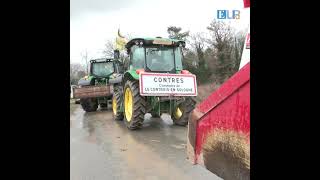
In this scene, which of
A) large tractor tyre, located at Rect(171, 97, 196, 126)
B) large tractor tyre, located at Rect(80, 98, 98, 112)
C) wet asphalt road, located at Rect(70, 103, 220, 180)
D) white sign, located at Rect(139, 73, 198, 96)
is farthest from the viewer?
large tractor tyre, located at Rect(80, 98, 98, 112)

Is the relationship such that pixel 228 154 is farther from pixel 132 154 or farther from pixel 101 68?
pixel 101 68

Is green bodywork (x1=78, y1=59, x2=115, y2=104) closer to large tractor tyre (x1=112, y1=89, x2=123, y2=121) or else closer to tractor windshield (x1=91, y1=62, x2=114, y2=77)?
tractor windshield (x1=91, y1=62, x2=114, y2=77)

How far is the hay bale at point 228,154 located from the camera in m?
2.36

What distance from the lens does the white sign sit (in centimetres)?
780

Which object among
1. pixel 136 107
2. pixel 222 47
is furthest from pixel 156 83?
pixel 222 47

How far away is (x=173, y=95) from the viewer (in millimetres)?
8031

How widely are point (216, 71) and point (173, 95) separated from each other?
16.2 metres

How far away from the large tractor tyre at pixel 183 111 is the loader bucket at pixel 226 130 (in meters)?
5.55

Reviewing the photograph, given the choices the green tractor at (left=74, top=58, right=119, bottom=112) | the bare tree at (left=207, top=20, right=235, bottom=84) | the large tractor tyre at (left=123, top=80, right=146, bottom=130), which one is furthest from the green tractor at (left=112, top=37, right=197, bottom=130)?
the bare tree at (left=207, top=20, right=235, bottom=84)

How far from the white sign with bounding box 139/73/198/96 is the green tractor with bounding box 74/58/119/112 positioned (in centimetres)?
567

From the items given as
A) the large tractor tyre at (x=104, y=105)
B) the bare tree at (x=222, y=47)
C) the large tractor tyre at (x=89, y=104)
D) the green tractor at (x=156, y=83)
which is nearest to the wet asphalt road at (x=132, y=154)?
the green tractor at (x=156, y=83)

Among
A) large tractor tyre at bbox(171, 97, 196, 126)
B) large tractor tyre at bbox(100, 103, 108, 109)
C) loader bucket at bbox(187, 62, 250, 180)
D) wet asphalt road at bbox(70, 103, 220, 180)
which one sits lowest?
wet asphalt road at bbox(70, 103, 220, 180)
